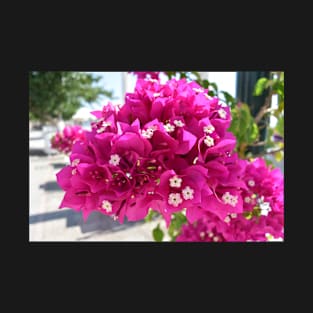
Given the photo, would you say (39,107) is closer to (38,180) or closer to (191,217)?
(38,180)

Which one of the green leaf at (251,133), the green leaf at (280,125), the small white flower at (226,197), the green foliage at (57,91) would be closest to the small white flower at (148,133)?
the small white flower at (226,197)

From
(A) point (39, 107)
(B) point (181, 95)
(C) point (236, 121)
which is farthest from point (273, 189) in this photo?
(A) point (39, 107)

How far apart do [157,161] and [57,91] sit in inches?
311

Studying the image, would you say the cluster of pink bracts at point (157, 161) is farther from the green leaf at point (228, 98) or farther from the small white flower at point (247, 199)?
the green leaf at point (228, 98)

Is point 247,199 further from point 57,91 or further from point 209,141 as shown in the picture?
point 57,91

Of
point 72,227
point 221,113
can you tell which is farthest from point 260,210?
point 72,227

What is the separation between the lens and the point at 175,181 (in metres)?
0.55

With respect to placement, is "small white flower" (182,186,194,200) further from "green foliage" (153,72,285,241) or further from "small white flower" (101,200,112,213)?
"green foliage" (153,72,285,241)

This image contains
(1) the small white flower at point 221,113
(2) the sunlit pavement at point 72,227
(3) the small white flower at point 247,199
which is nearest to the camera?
(1) the small white flower at point 221,113

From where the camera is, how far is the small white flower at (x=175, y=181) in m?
0.55

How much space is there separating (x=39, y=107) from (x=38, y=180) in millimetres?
3929

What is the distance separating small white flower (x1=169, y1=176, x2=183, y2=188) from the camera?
1.81 ft

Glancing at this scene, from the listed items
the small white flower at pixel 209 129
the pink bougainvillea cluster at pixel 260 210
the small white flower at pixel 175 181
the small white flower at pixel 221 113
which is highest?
the small white flower at pixel 221 113
